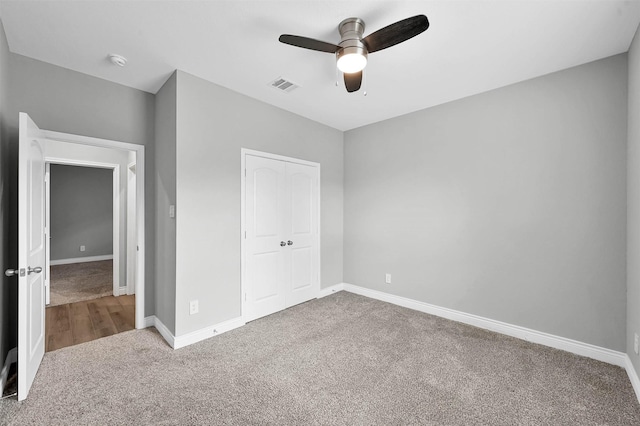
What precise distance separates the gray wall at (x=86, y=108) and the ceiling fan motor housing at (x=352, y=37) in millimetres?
2378

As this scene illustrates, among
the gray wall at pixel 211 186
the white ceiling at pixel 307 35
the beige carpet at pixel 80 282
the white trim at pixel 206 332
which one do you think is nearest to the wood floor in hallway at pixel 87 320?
the beige carpet at pixel 80 282

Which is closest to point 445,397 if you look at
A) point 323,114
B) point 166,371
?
point 166,371

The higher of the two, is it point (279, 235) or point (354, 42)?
point (354, 42)

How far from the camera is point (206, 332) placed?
2.87 meters

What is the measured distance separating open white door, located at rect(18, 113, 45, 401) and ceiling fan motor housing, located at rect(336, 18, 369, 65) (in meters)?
2.30

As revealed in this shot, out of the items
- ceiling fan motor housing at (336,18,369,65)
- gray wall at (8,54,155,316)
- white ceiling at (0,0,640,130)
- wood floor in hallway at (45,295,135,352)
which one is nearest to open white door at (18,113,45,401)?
gray wall at (8,54,155,316)

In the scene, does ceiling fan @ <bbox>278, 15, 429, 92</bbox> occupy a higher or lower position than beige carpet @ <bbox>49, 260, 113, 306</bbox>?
higher

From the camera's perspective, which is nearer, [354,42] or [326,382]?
[354,42]

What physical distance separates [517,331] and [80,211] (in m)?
9.28

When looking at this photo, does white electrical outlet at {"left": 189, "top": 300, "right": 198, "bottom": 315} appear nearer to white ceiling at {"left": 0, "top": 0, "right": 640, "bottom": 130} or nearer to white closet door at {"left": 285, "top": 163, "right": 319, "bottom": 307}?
white closet door at {"left": 285, "top": 163, "right": 319, "bottom": 307}

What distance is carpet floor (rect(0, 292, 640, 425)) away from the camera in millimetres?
1794

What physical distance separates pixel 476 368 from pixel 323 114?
334cm

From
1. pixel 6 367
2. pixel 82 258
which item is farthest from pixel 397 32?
pixel 82 258

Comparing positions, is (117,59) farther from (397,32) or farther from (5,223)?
(397,32)
